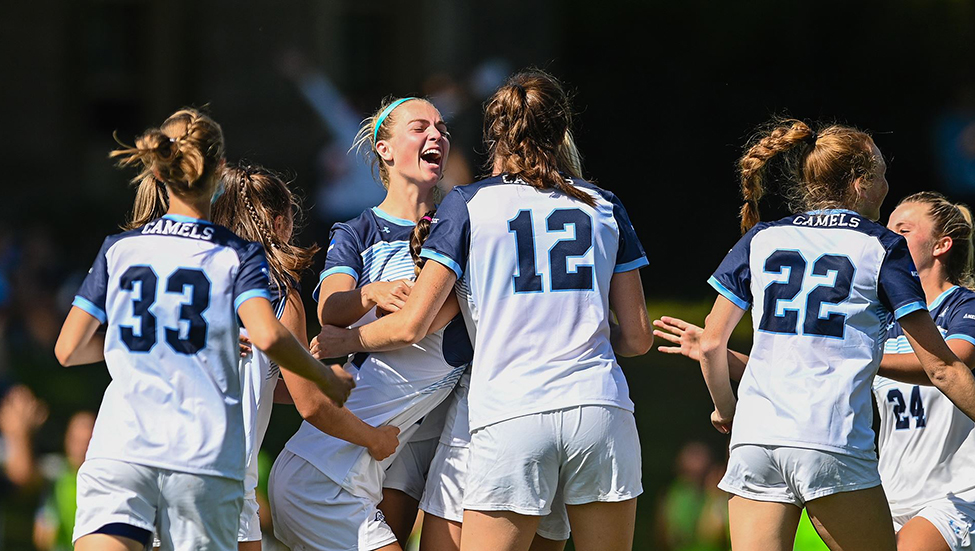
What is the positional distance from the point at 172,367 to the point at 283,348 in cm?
28

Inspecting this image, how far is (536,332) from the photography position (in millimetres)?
2895

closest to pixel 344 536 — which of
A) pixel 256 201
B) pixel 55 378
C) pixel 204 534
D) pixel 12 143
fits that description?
pixel 204 534

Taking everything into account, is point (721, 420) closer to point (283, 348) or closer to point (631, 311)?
point (631, 311)

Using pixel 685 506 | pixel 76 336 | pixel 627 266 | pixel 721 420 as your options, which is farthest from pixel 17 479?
pixel 627 266

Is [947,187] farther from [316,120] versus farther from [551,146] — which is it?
[551,146]

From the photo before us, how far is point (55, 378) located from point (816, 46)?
7.76m

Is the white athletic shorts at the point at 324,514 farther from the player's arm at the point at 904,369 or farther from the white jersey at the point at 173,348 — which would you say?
the player's arm at the point at 904,369

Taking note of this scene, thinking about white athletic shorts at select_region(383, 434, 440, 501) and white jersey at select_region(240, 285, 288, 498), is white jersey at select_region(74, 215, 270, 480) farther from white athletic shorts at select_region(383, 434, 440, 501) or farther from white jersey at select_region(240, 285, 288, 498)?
white athletic shorts at select_region(383, 434, 440, 501)

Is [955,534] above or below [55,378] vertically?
above

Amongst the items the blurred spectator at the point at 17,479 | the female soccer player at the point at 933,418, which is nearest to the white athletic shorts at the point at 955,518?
the female soccer player at the point at 933,418

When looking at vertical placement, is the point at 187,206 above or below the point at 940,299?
above

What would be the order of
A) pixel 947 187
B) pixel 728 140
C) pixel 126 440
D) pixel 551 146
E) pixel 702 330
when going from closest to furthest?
pixel 126 440, pixel 551 146, pixel 702 330, pixel 947 187, pixel 728 140

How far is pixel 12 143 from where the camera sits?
1230 centimetres

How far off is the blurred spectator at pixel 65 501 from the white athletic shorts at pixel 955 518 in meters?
3.54
